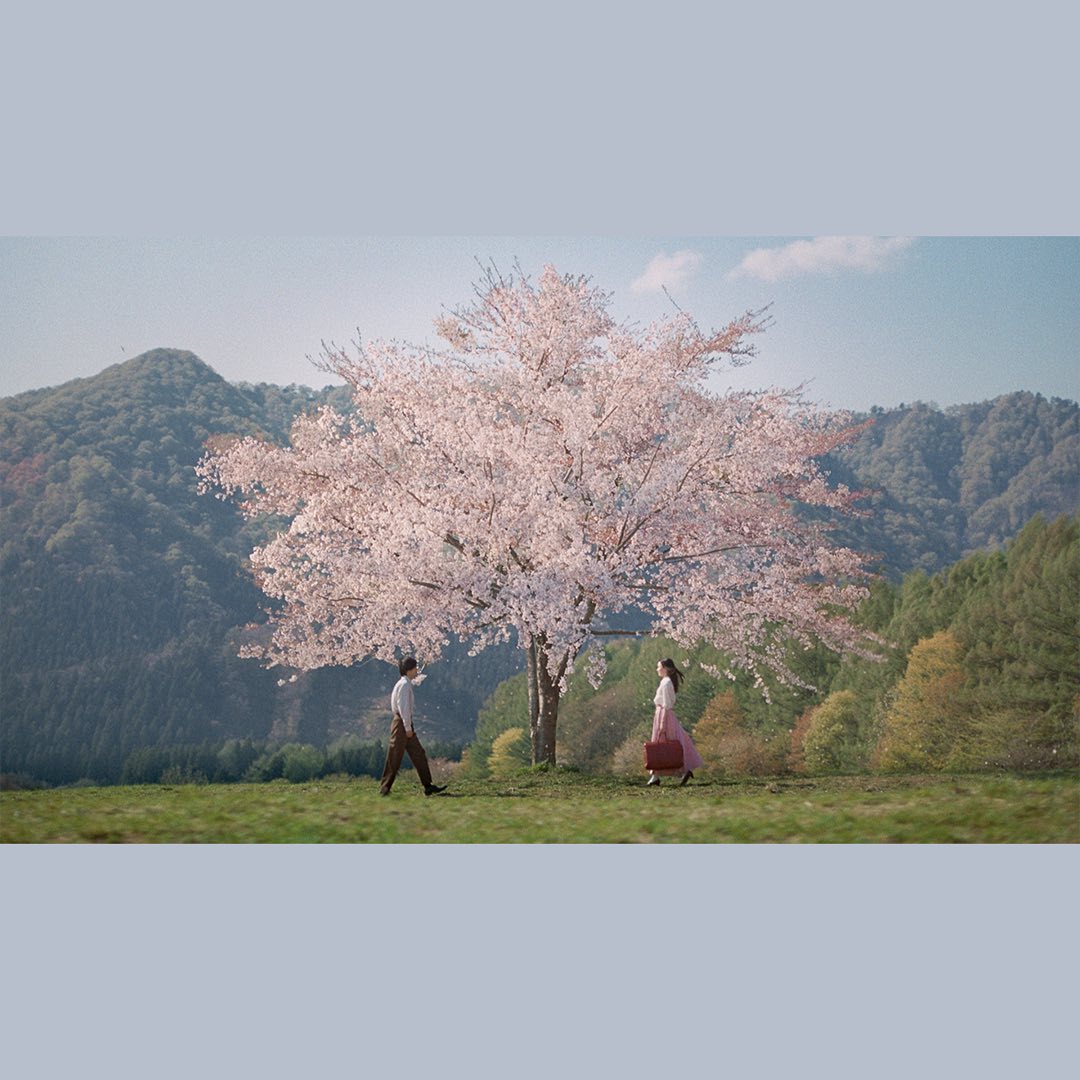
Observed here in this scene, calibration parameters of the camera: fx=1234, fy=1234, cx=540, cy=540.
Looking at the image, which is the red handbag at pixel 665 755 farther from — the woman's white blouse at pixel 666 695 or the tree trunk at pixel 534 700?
the tree trunk at pixel 534 700

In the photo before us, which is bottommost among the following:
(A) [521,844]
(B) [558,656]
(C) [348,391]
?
(A) [521,844]

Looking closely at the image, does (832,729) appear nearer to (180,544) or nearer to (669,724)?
(669,724)

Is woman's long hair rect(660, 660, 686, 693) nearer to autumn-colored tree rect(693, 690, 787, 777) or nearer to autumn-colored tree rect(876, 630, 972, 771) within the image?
autumn-colored tree rect(876, 630, 972, 771)

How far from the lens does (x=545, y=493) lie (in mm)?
14547

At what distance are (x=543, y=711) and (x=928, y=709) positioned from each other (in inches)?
309

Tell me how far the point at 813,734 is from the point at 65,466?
14418 millimetres

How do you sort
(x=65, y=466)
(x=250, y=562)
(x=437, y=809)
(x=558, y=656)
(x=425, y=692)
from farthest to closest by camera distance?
(x=425, y=692)
(x=65, y=466)
(x=250, y=562)
(x=558, y=656)
(x=437, y=809)

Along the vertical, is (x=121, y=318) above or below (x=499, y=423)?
above

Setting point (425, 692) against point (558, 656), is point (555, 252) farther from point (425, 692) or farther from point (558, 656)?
point (425, 692)

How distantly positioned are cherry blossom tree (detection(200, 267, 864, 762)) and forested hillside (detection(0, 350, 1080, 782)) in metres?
1.22

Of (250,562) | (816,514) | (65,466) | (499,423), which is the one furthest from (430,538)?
(65,466)

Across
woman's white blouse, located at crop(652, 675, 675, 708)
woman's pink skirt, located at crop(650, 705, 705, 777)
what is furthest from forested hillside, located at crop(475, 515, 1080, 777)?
woman's white blouse, located at crop(652, 675, 675, 708)

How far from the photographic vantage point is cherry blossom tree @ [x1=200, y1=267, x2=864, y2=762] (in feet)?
48.3

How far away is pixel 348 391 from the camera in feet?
56.0
